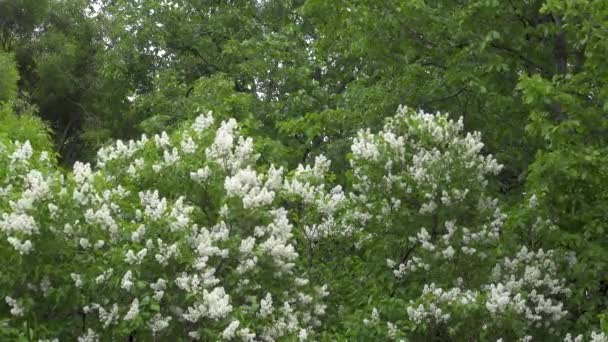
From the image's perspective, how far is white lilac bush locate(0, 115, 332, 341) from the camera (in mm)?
5961

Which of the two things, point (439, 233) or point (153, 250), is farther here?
point (439, 233)

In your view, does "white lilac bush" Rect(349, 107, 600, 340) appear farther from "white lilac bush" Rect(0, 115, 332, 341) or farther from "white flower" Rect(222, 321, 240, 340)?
"white flower" Rect(222, 321, 240, 340)

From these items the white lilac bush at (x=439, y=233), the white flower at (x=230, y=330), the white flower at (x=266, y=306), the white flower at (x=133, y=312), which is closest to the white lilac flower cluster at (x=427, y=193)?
the white lilac bush at (x=439, y=233)

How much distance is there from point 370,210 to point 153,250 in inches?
107

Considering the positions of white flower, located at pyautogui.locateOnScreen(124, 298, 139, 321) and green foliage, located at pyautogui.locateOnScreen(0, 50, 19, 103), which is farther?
green foliage, located at pyautogui.locateOnScreen(0, 50, 19, 103)

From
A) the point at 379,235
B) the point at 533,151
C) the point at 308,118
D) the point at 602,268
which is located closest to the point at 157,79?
the point at 308,118

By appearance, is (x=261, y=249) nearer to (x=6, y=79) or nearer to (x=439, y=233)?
(x=439, y=233)

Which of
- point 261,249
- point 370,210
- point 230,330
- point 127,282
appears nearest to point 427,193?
point 370,210

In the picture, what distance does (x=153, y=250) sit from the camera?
20.4ft

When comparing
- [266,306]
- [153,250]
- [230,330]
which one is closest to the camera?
[230,330]

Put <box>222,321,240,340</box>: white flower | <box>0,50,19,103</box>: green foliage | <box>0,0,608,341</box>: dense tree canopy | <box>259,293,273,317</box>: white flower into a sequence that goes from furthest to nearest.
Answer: <box>0,50,19,103</box>: green foliage → <box>259,293,273,317</box>: white flower → <box>0,0,608,341</box>: dense tree canopy → <box>222,321,240,340</box>: white flower

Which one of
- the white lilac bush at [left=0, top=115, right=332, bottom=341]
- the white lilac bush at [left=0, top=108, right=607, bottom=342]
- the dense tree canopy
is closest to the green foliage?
the dense tree canopy

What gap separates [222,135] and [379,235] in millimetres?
2082

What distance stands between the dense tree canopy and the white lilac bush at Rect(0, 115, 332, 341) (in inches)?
0.6
